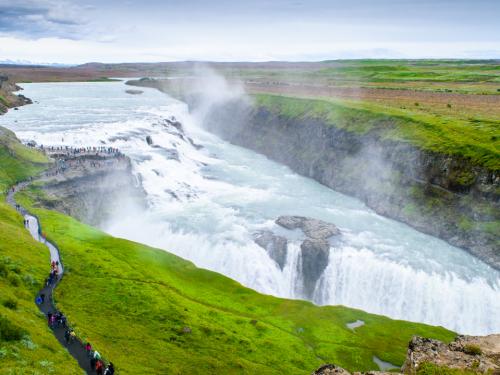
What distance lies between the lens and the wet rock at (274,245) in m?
58.1

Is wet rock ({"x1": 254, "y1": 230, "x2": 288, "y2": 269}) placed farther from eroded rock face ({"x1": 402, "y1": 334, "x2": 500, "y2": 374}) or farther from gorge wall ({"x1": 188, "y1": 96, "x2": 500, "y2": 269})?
eroded rock face ({"x1": 402, "y1": 334, "x2": 500, "y2": 374})

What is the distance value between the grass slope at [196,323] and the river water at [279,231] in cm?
857

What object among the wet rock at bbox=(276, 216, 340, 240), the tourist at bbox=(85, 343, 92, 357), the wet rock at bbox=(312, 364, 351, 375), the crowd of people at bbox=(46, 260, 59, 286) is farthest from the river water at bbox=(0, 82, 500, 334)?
the wet rock at bbox=(312, 364, 351, 375)

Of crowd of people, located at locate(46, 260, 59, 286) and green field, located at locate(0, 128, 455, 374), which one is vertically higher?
crowd of people, located at locate(46, 260, 59, 286)

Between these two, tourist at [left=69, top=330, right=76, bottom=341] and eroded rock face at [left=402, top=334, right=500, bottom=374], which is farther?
tourist at [left=69, top=330, right=76, bottom=341]

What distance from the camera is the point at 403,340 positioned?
40.6 metres

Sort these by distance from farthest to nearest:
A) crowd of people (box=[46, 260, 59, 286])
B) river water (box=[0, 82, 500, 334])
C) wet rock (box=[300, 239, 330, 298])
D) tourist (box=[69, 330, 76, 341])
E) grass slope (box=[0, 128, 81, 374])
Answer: wet rock (box=[300, 239, 330, 298]), river water (box=[0, 82, 500, 334]), crowd of people (box=[46, 260, 59, 286]), tourist (box=[69, 330, 76, 341]), grass slope (box=[0, 128, 81, 374])

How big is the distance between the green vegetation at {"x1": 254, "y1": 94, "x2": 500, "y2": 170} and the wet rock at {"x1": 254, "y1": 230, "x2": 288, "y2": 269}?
33.3 m

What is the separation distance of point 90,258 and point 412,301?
1438 inches

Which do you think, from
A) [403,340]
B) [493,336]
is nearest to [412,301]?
[403,340]

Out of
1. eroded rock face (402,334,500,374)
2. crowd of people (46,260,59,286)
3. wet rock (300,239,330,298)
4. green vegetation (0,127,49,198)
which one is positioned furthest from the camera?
green vegetation (0,127,49,198)

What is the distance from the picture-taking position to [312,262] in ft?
186

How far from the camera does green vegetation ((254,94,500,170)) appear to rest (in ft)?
229

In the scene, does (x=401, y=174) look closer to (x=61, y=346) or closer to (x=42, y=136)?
Result: (x=61, y=346)
